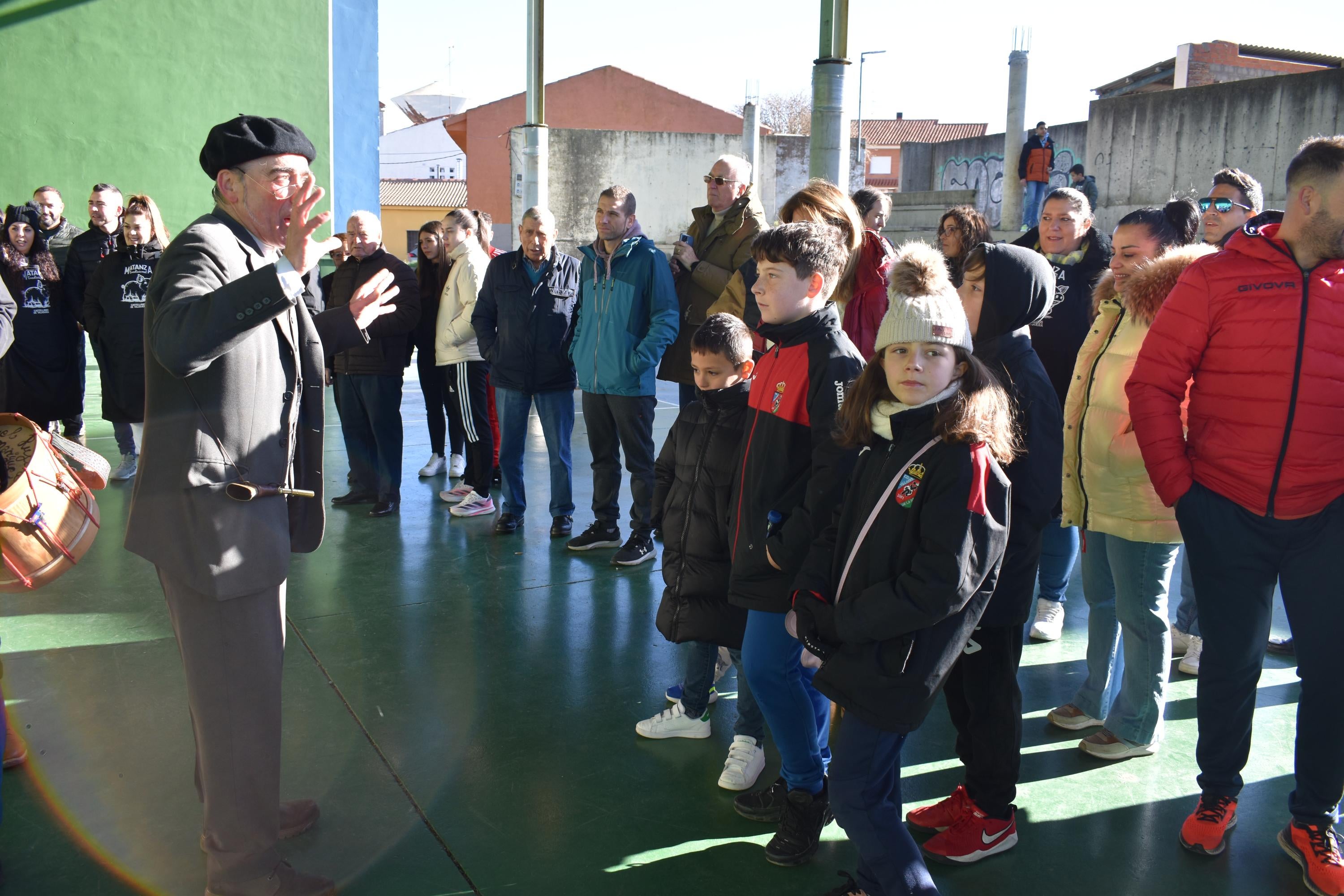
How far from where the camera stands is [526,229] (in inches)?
232

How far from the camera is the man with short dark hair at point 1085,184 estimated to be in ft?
43.7

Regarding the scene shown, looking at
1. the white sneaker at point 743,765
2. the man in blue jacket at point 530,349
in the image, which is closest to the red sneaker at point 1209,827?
the white sneaker at point 743,765

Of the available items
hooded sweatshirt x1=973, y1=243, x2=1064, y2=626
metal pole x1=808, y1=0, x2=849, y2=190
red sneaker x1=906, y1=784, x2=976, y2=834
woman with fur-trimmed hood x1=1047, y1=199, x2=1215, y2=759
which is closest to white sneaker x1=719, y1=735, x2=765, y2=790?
red sneaker x1=906, y1=784, x2=976, y2=834

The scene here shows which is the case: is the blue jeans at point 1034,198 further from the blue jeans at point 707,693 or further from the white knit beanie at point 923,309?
the white knit beanie at point 923,309

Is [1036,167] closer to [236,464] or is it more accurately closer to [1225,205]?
[1225,205]

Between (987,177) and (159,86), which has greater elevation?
(987,177)

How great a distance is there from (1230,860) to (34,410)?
7110mm

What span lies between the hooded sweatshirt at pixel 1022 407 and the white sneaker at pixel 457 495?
14.4 feet

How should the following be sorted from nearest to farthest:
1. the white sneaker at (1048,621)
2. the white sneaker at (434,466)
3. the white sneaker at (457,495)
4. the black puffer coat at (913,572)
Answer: the black puffer coat at (913,572)
the white sneaker at (1048,621)
the white sneaker at (457,495)
the white sneaker at (434,466)

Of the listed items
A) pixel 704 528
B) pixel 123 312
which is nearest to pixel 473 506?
pixel 123 312

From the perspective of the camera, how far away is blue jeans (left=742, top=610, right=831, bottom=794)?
111 inches

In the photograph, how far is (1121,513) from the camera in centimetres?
335

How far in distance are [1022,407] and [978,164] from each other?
26.6 m

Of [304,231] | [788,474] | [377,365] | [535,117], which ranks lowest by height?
[377,365]
